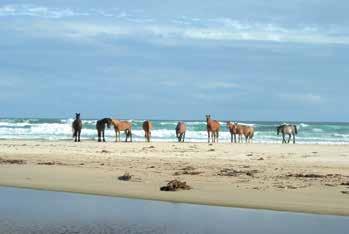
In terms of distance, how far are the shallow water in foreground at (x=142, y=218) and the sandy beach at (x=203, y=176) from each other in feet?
2.46

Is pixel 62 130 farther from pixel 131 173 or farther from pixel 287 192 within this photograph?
pixel 287 192

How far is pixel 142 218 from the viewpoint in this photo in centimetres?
1177

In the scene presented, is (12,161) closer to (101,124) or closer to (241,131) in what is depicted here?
(101,124)

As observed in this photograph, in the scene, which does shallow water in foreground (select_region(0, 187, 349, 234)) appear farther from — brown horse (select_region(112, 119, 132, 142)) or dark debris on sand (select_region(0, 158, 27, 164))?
brown horse (select_region(112, 119, 132, 142))

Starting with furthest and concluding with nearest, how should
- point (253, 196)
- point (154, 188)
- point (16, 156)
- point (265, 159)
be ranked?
point (16, 156)
point (265, 159)
point (154, 188)
point (253, 196)

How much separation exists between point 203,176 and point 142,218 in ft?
20.0

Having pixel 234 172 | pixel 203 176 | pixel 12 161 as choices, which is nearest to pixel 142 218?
pixel 203 176

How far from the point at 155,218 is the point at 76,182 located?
588cm

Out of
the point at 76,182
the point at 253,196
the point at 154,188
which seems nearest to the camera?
the point at 253,196

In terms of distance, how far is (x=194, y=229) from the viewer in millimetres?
10609

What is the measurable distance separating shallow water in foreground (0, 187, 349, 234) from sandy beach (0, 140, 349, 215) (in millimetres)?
750

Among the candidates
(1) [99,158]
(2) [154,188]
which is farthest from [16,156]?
(2) [154,188]

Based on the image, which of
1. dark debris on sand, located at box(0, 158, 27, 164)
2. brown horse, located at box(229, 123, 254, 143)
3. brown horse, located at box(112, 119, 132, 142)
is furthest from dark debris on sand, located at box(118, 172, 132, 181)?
brown horse, located at box(229, 123, 254, 143)

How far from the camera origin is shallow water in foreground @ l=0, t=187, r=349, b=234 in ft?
34.8
